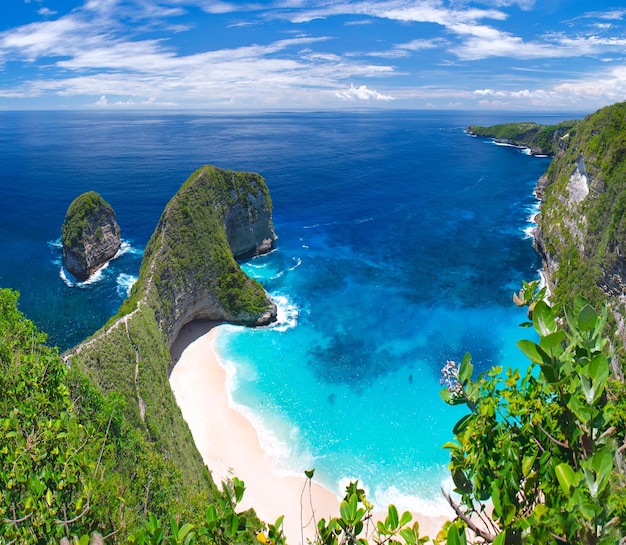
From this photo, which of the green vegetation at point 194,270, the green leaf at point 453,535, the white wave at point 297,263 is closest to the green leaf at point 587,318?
the green leaf at point 453,535

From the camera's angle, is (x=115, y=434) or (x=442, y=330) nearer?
(x=115, y=434)

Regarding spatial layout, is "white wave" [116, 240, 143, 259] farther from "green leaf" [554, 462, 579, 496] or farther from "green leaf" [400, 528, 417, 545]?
"green leaf" [554, 462, 579, 496]

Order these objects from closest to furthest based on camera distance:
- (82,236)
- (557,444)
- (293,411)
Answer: (557,444) < (293,411) < (82,236)

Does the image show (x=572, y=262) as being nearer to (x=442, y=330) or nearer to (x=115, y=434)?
(x=442, y=330)

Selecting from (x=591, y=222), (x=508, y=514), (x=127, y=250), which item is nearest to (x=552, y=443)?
(x=508, y=514)

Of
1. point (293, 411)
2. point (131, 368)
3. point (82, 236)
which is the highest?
point (82, 236)

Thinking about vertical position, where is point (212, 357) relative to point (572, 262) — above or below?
below

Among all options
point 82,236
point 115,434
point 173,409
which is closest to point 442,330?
point 173,409

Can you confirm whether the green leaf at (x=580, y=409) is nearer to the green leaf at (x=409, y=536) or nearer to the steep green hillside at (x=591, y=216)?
the green leaf at (x=409, y=536)
